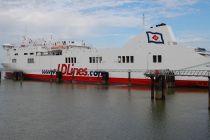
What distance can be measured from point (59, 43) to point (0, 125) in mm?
35569

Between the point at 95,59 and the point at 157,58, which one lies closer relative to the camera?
the point at 157,58

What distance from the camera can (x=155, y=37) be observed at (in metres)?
38.9

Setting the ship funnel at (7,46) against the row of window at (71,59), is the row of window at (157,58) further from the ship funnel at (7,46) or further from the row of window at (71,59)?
the ship funnel at (7,46)

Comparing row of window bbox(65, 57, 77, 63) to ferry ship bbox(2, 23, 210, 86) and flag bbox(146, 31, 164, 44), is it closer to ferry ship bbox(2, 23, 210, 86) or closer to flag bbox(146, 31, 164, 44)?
ferry ship bbox(2, 23, 210, 86)

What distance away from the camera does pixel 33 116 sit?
19641 mm

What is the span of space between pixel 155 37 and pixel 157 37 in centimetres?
21

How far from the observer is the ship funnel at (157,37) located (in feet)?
126

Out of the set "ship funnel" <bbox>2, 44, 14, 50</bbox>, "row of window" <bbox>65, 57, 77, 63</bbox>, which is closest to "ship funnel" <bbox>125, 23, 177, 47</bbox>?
"row of window" <bbox>65, 57, 77, 63</bbox>

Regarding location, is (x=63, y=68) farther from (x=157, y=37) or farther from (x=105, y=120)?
(x=105, y=120)

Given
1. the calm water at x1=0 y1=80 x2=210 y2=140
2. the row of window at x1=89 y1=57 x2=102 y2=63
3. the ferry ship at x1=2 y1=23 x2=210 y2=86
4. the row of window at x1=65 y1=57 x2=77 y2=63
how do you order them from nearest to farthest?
the calm water at x1=0 y1=80 x2=210 y2=140 < the ferry ship at x1=2 y1=23 x2=210 y2=86 < the row of window at x1=89 y1=57 x2=102 y2=63 < the row of window at x1=65 y1=57 x2=77 y2=63

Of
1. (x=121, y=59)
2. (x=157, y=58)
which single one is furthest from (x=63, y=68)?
(x=157, y=58)

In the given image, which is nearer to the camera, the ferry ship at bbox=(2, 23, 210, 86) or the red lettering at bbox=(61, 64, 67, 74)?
the ferry ship at bbox=(2, 23, 210, 86)

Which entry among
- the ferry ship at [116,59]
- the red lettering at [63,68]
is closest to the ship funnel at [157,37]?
the ferry ship at [116,59]

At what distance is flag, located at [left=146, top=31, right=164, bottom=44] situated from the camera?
38.7m
